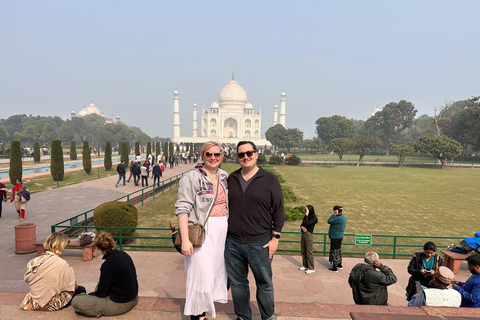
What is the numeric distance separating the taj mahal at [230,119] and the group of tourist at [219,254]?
79.9 meters

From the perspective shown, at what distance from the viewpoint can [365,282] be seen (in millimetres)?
3227

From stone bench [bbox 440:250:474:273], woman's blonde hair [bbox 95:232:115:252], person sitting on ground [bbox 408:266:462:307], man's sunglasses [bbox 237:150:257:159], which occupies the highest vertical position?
man's sunglasses [bbox 237:150:257:159]

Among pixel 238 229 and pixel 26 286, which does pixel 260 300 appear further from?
pixel 26 286

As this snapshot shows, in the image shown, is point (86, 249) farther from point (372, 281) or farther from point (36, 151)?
point (36, 151)

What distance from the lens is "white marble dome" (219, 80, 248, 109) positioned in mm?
87250

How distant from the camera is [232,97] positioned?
87438mm

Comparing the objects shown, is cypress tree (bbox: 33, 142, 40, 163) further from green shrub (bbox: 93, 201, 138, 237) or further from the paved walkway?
green shrub (bbox: 93, 201, 138, 237)

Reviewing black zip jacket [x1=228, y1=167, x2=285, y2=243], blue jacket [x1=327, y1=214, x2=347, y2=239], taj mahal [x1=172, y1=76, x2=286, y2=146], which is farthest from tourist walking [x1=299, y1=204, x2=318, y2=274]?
taj mahal [x1=172, y1=76, x2=286, y2=146]

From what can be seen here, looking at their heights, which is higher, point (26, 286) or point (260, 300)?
point (260, 300)

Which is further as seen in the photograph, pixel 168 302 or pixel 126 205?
pixel 126 205

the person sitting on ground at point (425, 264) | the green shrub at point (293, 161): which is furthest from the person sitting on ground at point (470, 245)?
the green shrub at point (293, 161)

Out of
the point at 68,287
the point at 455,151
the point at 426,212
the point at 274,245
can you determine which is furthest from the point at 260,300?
the point at 455,151

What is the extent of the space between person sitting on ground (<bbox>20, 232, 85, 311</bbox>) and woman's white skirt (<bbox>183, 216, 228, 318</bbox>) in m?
1.45

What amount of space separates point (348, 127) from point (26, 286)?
70.2 metres
